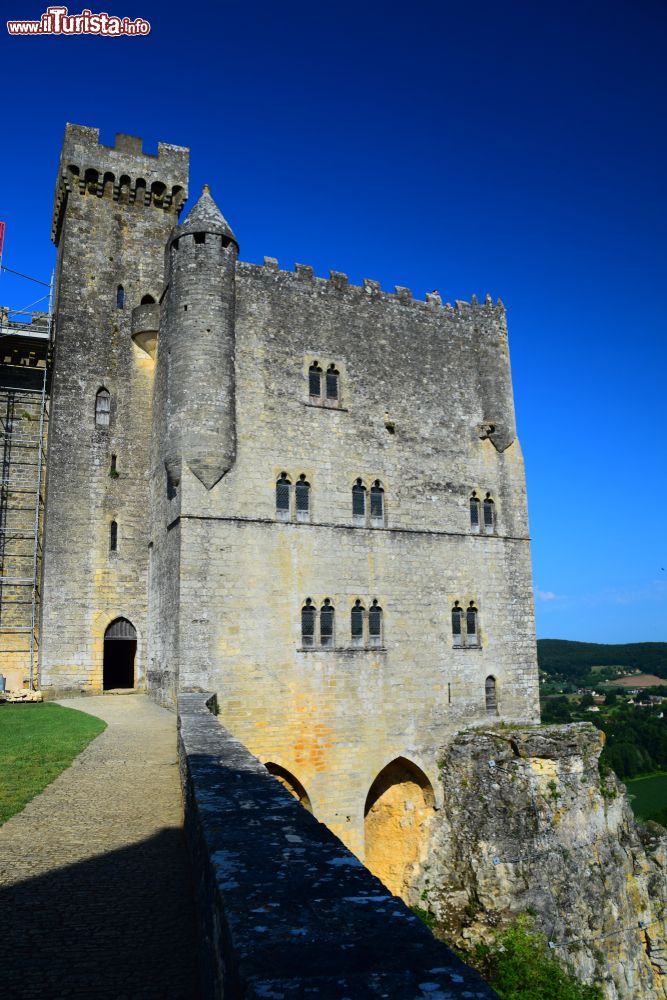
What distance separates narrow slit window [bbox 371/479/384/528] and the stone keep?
9 centimetres

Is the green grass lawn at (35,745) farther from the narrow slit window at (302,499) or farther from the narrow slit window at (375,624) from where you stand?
the narrow slit window at (375,624)

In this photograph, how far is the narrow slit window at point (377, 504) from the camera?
20703 mm

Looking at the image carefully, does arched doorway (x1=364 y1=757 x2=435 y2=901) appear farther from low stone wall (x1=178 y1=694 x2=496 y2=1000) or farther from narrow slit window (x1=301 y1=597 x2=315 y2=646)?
low stone wall (x1=178 y1=694 x2=496 y2=1000)

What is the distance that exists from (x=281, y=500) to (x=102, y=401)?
7298 mm

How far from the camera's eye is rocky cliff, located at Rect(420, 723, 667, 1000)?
1784 cm

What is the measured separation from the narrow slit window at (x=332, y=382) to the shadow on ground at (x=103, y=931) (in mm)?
15749

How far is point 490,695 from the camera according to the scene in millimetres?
21594

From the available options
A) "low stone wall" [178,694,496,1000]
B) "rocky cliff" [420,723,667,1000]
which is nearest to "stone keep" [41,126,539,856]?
"rocky cliff" [420,723,667,1000]

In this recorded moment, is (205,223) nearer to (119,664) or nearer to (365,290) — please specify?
(365,290)

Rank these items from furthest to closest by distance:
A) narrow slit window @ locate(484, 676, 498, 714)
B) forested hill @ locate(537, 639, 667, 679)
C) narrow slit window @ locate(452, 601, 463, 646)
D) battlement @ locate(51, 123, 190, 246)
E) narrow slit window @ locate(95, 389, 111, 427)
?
forested hill @ locate(537, 639, 667, 679)
battlement @ locate(51, 123, 190, 246)
narrow slit window @ locate(95, 389, 111, 427)
narrow slit window @ locate(484, 676, 498, 714)
narrow slit window @ locate(452, 601, 463, 646)

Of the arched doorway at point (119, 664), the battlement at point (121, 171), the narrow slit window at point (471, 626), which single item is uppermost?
the battlement at point (121, 171)

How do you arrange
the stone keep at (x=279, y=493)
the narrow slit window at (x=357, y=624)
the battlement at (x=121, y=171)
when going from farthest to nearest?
the battlement at (x=121, y=171)
the narrow slit window at (x=357, y=624)
the stone keep at (x=279, y=493)

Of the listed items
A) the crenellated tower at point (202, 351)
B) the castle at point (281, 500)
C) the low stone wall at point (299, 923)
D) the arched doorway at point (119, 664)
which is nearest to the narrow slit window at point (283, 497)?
the castle at point (281, 500)

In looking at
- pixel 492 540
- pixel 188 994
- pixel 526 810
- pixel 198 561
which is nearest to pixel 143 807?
pixel 188 994
